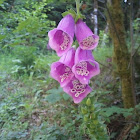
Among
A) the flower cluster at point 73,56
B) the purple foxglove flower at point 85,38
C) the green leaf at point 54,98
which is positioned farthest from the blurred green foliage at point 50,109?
the purple foxglove flower at point 85,38

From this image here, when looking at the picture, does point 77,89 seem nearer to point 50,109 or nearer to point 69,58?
point 69,58

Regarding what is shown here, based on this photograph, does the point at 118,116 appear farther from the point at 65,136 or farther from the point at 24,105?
the point at 24,105

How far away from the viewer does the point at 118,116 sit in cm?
205

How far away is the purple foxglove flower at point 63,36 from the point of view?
0.87 m

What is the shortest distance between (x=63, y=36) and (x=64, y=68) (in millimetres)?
152

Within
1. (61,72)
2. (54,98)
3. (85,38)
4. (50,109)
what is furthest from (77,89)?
(50,109)

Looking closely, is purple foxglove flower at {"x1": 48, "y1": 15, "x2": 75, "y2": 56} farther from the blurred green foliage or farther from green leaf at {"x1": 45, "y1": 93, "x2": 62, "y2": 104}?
green leaf at {"x1": 45, "y1": 93, "x2": 62, "y2": 104}

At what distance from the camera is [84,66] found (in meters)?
0.88

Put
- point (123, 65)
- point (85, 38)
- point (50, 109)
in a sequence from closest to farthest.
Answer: point (85, 38) → point (123, 65) → point (50, 109)

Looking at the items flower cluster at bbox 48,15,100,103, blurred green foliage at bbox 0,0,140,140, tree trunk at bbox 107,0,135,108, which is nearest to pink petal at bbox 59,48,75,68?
flower cluster at bbox 48,15,100,103

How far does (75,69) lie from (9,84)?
8.96 ft

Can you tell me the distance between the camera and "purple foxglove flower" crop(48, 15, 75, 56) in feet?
2.85

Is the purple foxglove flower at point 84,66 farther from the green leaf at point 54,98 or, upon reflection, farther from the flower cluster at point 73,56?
the green leaf at point 54,98

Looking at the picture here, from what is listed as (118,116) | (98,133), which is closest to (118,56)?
(118,116)
